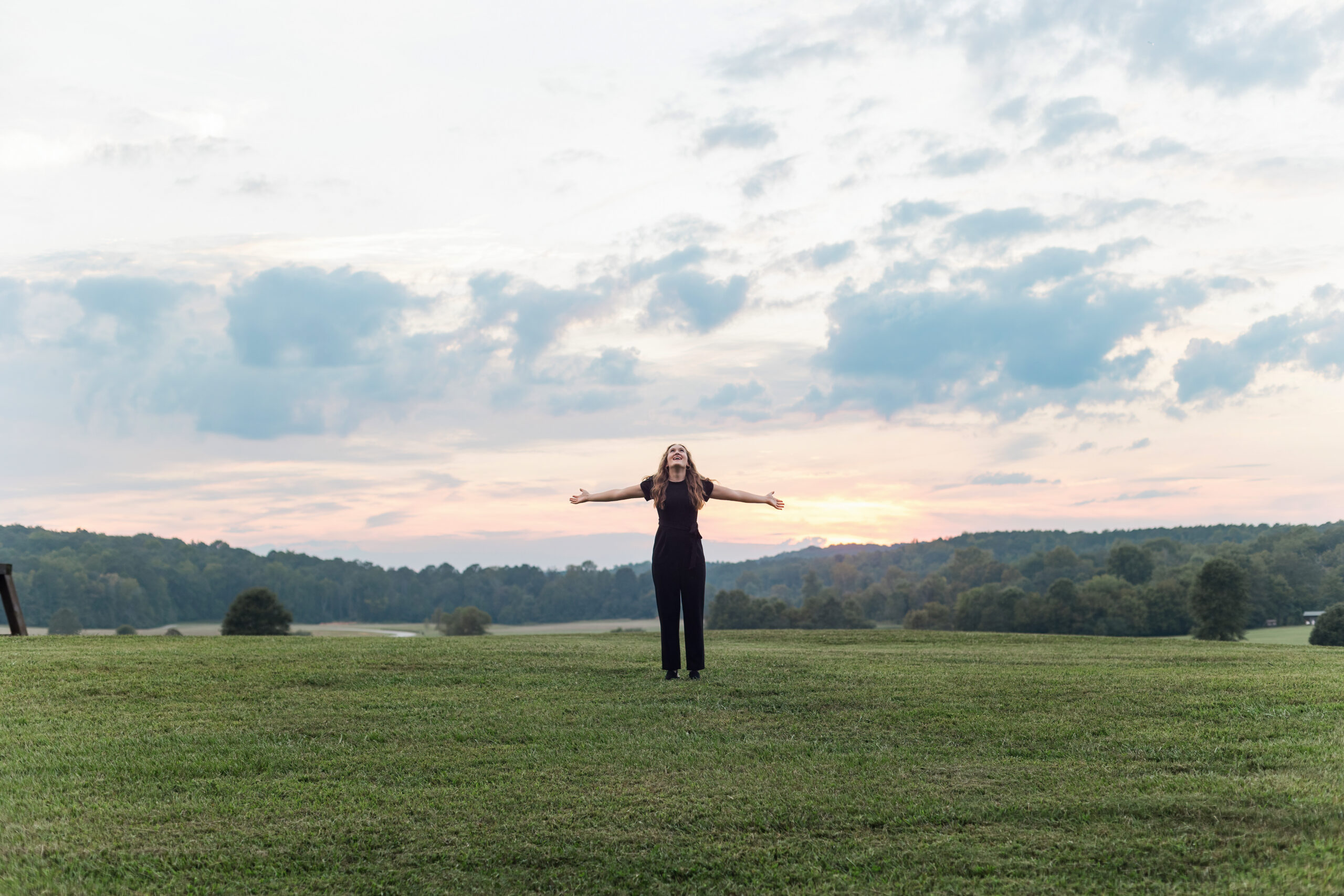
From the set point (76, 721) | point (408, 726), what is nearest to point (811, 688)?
point (408, 726)

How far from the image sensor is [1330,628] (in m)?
35.4

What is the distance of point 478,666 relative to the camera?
41.0 ft

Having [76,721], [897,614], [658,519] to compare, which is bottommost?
[897,614]

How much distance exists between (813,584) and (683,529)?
2640 inches

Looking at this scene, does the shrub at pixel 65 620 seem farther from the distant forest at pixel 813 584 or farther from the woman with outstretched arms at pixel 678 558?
the woman with outstretched arms at pixel 678 558

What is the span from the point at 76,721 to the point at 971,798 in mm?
8220

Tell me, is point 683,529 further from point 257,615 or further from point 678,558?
point 257,615

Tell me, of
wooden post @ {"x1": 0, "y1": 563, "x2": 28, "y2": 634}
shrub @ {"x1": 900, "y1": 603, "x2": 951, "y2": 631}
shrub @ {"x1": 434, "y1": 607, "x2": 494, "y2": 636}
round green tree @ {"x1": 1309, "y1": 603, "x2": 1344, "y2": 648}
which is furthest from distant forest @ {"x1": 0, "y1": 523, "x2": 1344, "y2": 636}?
wooden post @ {"x1": 0, "y1": 563, "x2": 28, "y2": 634}

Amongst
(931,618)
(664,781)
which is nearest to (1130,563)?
(931,618)

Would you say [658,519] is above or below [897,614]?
above

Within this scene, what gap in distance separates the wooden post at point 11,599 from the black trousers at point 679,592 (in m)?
13.2

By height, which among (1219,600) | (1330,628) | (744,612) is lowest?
(1330,628)

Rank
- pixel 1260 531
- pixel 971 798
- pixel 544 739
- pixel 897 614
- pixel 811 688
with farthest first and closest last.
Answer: pixel 1260 531 → pixel 897 614 → pixel 811 688 → pixel 544 739 → pixel 971 798

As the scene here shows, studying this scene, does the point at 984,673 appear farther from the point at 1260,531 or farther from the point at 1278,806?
the point at 1260,531
